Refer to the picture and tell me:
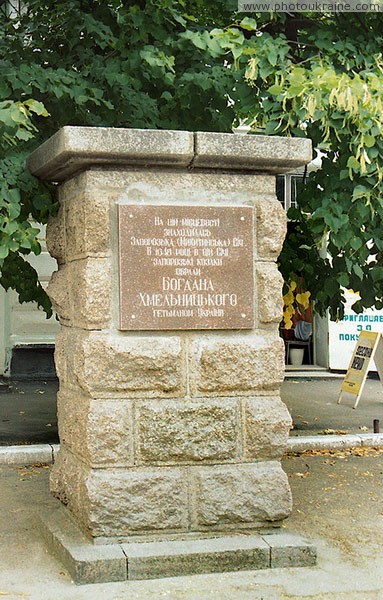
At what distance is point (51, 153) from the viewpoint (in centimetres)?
521

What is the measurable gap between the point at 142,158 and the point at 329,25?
10.0 feet

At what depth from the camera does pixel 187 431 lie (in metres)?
5.18

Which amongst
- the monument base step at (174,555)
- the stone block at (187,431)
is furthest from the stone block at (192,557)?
the stone block at (187,431)

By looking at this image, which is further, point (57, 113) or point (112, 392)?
point (57, 113)

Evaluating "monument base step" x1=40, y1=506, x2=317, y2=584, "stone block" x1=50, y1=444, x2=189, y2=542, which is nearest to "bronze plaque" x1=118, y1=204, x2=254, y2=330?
"stone block" x1=50, y1=444, x2=189, y2=542

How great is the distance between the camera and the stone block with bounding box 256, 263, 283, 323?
5363 mm

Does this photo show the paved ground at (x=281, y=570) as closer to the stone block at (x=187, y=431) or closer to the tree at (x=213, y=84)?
the stone block at (x=187, y=431)

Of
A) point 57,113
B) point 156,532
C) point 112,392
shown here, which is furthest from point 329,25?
point 156,532

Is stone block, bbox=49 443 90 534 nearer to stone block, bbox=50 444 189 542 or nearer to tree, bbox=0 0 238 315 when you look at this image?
stone block, bbox=50 444 189 542

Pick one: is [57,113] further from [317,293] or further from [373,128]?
[317,293]

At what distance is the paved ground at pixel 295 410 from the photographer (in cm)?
Answer: 958

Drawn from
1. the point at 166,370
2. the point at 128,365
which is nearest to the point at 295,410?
the point at 166,370

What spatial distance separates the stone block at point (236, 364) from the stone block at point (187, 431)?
90 mm
